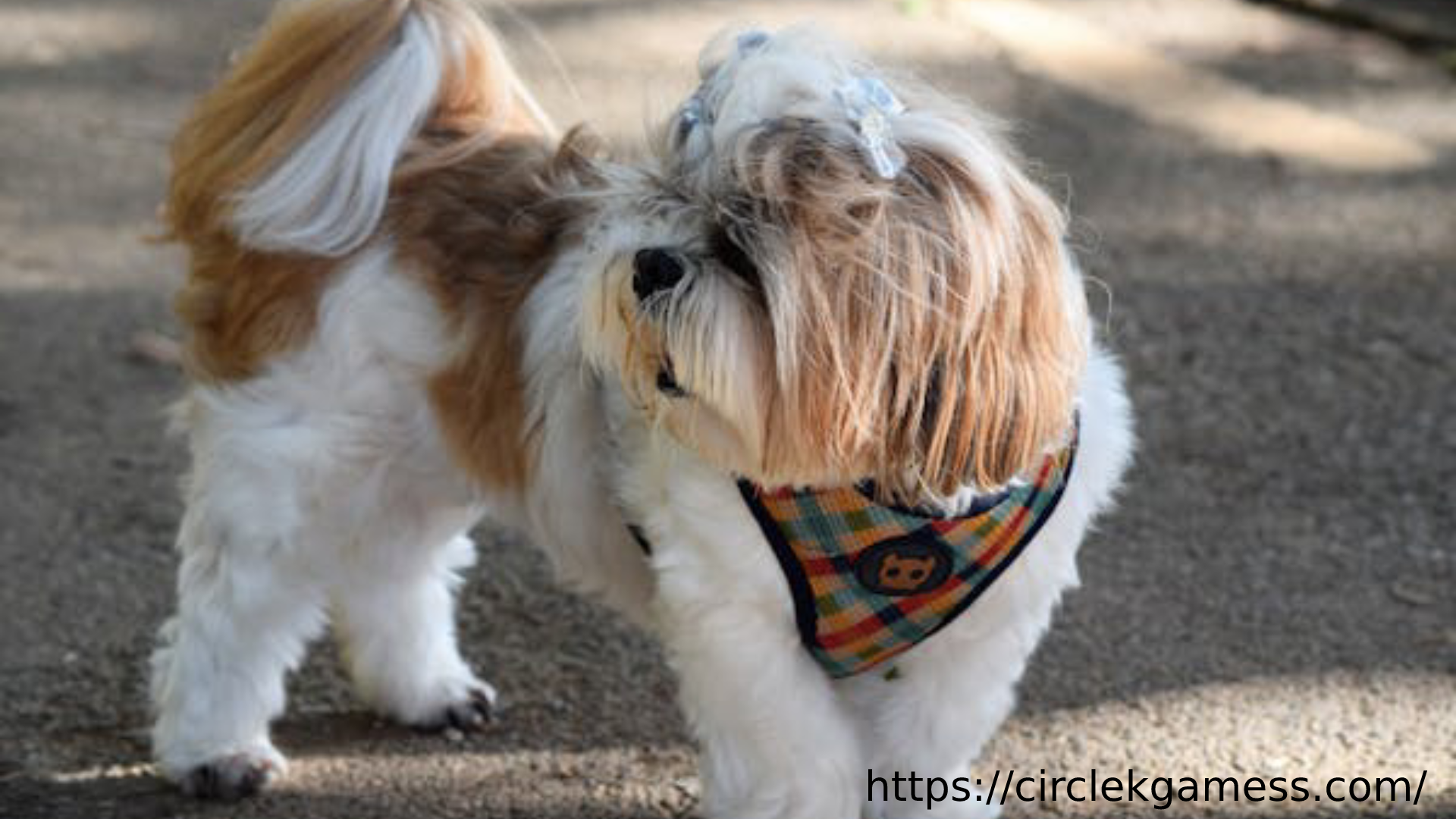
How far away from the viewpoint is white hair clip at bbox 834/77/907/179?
301 centimetres

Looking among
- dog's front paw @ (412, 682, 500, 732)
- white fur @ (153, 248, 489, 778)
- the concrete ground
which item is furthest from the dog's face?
dog's front paw @ (412, 682, 500, 732)

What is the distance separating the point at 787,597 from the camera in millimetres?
3402

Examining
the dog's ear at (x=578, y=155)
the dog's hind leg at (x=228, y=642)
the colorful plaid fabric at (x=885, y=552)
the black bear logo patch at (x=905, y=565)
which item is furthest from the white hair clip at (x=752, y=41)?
the dog's hind leg at (x=228, y=642)

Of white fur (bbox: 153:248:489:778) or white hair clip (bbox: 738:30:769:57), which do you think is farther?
white fur (bbox: 153:248:489:778)

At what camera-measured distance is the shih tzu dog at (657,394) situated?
3.02 meters

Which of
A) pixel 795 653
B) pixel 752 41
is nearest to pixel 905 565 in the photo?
pixel 795 653

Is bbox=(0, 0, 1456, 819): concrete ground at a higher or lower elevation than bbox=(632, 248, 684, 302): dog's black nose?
lower

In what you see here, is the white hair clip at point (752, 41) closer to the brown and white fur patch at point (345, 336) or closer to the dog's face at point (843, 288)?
the dog's face at point (843, 288)

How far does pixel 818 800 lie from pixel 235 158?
1.66m

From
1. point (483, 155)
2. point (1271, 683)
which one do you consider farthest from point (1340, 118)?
point (483, 155)

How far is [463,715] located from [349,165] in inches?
48.7

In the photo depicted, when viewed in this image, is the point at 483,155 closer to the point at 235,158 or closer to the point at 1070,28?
the point at 235,158

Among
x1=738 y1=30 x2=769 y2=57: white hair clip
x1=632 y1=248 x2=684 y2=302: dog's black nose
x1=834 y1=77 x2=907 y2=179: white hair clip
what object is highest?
x1=738 y1=30 x2=769 y2=57: white hair clip

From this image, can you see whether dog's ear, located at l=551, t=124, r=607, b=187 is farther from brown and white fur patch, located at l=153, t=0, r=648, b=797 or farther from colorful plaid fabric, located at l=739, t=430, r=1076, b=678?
colorful plaid fabric, located at l=739, t=430, r=1076, b=678
